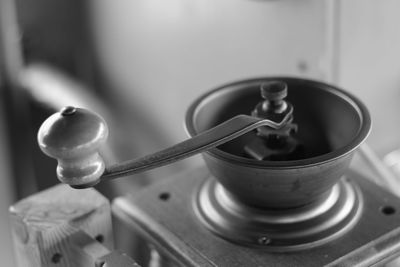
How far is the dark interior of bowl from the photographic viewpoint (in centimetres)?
68

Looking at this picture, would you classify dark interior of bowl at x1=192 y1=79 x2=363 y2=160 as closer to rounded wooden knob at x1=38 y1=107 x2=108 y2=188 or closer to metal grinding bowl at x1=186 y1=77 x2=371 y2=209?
metal grinding bowl at x1=186 y1=77 x2=371 y2=209

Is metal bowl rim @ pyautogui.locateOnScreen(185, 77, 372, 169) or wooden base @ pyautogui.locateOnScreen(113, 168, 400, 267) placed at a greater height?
metal bowl rim @ pyautogui.locateOnScreen(185, 77, 372, 169)

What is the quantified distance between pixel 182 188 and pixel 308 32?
49 centimetres

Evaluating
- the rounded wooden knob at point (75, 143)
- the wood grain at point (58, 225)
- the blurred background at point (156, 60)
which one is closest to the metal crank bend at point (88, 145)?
the rounded wooden knob at point (75, 143)

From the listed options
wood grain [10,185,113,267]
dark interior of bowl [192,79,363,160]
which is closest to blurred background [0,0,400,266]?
dark interior of bowl [192,79,363,160]

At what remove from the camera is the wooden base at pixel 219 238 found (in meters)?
0.62

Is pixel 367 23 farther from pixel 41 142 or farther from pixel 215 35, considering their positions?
pixel 41 142

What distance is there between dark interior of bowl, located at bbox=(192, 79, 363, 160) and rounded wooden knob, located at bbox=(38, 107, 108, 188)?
0.14 metres

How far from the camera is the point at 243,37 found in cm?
126

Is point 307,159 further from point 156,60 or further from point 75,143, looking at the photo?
point 156,60

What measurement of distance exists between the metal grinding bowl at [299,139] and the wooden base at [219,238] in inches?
1.9

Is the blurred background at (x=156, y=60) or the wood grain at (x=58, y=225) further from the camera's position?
the blurred background at (x=156, y=60)

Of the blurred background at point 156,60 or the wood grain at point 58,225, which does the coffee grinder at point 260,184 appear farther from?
the blurred background at point 156,60

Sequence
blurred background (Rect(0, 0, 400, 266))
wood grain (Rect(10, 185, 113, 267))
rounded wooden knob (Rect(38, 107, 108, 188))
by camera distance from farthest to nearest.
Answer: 1. blurred background (Rect(0, 0, 400, 266))
2. wood grain (Rect(10, 185, 113, 267))
3. rounded wooden knob (Rect(38, 107, 108, 188))
